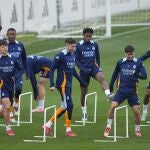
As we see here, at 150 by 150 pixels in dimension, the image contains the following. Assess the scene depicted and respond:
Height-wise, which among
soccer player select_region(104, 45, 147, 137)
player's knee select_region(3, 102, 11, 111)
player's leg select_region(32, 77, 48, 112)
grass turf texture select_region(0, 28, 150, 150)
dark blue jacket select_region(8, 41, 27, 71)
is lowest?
grass turf texture select_region(0, 28, 150, 150)

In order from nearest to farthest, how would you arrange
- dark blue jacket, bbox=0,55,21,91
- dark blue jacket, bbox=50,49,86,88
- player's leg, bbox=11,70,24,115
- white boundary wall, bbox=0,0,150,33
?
dark blue jacket, bbox=0,55,21,91 < dark blue jacket, bbox=50,49,86,88 < player's leg, bbox=11,70,24,115 < white boundary wall, bbox=0,0,150,33

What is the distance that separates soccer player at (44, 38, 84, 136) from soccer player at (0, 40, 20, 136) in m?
0.97

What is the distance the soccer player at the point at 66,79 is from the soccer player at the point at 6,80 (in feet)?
3.18

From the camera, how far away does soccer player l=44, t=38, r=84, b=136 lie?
71.6 feet

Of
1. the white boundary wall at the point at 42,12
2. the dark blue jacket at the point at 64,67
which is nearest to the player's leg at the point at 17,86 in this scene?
the dark blue jacket at the point at 64,67

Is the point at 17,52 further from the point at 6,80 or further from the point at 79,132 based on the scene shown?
the point at 79,132

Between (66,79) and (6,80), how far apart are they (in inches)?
56.9

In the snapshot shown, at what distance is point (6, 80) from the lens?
21922 millimetres

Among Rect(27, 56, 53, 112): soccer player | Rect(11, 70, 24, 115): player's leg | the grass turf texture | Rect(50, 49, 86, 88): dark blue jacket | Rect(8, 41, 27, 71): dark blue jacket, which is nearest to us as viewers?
the grass turf texture

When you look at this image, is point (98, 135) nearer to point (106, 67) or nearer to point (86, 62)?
point (86, 62)

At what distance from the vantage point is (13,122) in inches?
934

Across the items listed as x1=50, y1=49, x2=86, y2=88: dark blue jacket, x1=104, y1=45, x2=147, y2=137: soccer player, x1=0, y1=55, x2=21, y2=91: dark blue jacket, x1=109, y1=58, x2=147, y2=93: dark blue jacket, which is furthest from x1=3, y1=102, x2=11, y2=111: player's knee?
x1=109, y1=58, x2=147, y2=93: dark blue jacket

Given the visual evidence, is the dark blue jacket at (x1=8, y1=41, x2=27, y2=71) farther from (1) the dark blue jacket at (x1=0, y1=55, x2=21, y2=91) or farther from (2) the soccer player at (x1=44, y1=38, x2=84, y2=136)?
(2) the soccer player at (x1=44, y1=38, x2=84, y2=136)

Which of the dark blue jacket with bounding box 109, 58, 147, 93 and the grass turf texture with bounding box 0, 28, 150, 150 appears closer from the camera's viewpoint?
the grass turf texture with bounding box 0, 28, 150, 150
